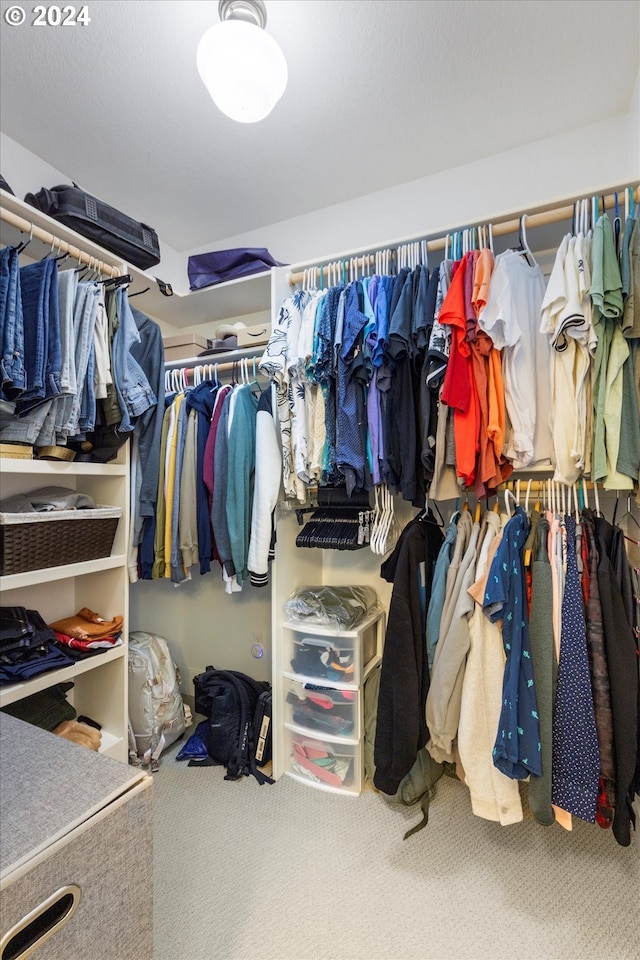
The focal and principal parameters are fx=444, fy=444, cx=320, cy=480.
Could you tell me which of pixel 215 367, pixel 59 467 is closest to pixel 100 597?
pixel 59 467

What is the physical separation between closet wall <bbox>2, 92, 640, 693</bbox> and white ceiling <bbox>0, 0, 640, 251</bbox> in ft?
0.19

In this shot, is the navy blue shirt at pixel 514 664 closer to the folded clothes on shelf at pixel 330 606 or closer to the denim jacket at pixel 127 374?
the folded clothes on shelf at pixel 330 606

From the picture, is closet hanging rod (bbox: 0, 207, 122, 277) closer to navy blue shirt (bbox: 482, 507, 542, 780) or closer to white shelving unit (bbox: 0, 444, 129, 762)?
white shelving unit (bbox: 0, 444, 129, 762)

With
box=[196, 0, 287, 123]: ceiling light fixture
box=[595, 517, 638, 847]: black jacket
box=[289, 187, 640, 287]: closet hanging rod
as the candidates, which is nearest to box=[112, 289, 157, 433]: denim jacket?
box=[196, 0, 287, 123]: ceiling light fixture

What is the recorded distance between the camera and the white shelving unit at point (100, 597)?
1.50 m

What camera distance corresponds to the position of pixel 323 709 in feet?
5.50

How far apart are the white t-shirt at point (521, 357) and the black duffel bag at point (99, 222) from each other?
131 cm

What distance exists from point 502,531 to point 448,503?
49 centimetres

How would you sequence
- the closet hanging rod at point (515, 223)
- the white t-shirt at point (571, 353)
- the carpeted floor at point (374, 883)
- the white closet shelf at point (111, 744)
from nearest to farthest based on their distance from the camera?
1. the carpeted floor at point (374, 883)
2. the white t-shirt at point (571, 353)
3. the closet hanging rod at point (515, 223)
4. the white closet shelf at point (111, 744)

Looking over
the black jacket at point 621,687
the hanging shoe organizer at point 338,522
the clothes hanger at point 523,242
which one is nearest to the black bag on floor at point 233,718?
the hanging shoe organizer at point 338,522

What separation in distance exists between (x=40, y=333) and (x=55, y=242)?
1.32 feet

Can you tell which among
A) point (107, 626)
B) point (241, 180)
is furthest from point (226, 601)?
point (241, 180)

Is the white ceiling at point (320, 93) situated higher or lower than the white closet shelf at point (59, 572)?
higher

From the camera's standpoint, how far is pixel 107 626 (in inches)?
62.5
